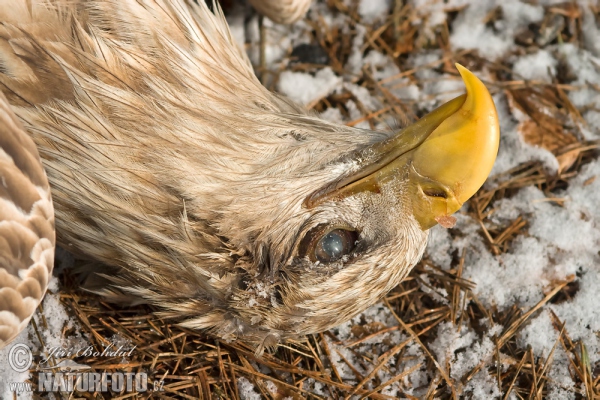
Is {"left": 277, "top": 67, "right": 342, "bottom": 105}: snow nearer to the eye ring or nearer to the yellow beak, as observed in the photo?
the yellow beak

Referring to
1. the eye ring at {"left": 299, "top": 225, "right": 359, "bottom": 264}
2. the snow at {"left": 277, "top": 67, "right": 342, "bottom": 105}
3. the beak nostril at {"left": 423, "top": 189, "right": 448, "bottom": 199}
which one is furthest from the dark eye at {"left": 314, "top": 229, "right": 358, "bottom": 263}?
the snow at {"left": 277, "top": 67, "right": 342, "bottom": 105}

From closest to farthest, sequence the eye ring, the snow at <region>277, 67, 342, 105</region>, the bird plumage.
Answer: the bird plumage → the eye ring → the snow at <region>277, 67, 342, 105</region>

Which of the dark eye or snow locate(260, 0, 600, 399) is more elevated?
the dark eye

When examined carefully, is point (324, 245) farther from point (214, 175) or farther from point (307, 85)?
point (307, 85)

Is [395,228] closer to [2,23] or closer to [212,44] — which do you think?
[212,44]

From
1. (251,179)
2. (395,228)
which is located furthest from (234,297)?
(395,228)

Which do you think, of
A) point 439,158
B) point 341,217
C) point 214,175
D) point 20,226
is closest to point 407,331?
point 341,217

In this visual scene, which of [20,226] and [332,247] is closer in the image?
[20,226]
